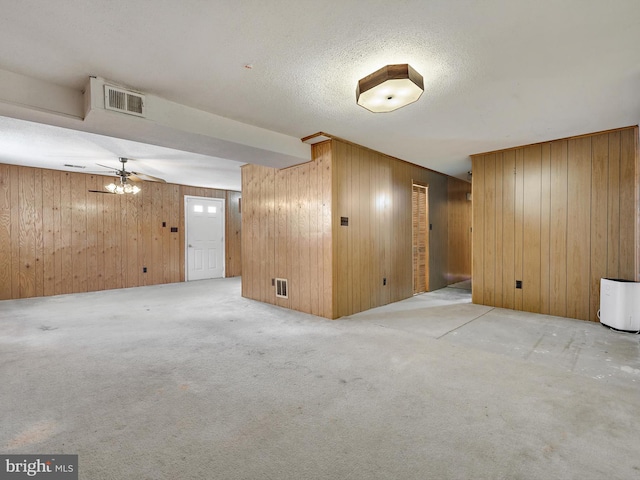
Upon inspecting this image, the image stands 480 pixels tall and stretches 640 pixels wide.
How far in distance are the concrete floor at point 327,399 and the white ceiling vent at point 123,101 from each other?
2.25 meters

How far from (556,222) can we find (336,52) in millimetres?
3975

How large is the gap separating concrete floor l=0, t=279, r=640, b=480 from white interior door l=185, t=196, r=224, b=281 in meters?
4.11

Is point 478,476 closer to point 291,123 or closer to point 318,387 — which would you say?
point 318,387

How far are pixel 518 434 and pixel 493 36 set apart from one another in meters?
2.48

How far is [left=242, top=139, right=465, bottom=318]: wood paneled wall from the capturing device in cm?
417

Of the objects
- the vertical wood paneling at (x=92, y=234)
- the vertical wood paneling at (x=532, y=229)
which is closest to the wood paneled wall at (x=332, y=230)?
the vertical wood paneling at (x=532, y=229)

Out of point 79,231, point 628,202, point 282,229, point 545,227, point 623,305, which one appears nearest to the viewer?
point 623,305

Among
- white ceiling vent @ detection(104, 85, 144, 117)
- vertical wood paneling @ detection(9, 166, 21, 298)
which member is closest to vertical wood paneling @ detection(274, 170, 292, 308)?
white ceiling vent @ detection(104, 85, 144, 117)

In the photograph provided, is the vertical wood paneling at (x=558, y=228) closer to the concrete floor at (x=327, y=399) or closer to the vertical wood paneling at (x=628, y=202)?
the concrete floor at (x=327, y=399)

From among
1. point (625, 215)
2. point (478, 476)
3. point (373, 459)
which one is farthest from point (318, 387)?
point (625, 215)

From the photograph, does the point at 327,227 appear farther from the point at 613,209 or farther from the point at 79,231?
the point at 79,231

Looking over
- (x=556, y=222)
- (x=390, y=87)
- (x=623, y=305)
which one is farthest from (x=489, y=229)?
(x=390, y=87)

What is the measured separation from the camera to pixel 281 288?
16.2ft

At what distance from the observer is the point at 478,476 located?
1.40 meters
